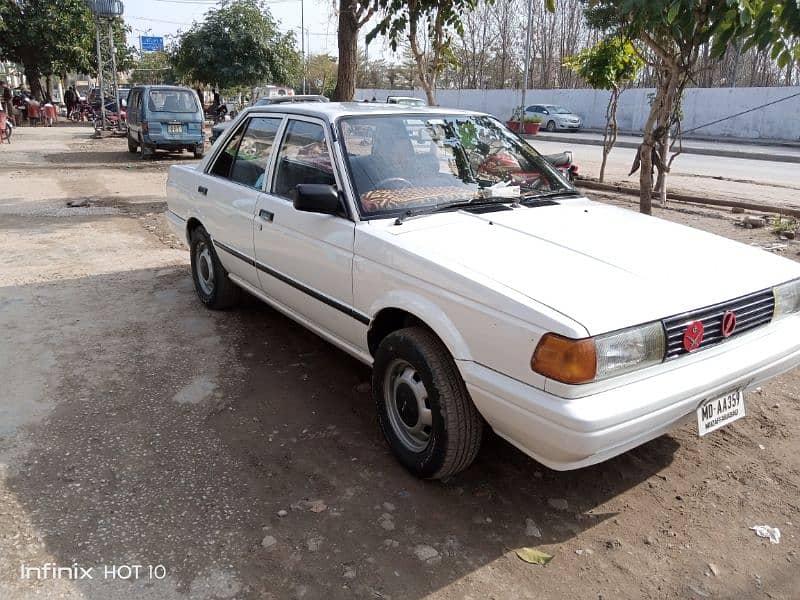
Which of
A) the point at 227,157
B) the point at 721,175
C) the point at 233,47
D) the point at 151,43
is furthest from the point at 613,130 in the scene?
the point at 151,43

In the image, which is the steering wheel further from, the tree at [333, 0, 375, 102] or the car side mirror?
the tree at [333, 0, 375, 102]

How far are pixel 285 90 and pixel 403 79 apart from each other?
39.4m

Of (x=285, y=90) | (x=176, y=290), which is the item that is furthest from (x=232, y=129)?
(x=285, y=90)

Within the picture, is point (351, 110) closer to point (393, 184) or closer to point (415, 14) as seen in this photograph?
point (393, 184)

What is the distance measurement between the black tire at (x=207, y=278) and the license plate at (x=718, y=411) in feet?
12.0

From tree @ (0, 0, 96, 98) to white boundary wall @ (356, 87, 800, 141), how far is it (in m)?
24.5

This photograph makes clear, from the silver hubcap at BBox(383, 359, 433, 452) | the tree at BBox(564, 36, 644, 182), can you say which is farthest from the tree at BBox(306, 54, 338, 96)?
the silver hubcap at BBox(383, 359, 433, 452)

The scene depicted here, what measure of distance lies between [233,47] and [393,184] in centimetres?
2601

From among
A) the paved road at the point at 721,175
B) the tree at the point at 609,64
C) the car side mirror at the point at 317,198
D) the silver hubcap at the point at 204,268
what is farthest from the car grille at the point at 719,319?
the tree at the point at 609,64

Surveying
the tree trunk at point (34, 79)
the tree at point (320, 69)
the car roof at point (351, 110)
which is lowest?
the car roof at point (351, 110)

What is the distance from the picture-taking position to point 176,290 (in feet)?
20.2

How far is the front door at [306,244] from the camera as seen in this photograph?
141 inches

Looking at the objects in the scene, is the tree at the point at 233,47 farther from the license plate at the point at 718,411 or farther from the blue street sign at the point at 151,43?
the license plate at the point at 718,411

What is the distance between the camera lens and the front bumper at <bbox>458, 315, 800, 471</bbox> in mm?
2449
